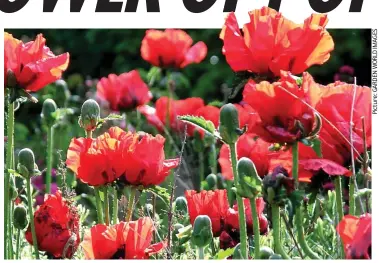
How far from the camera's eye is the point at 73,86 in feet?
11.0

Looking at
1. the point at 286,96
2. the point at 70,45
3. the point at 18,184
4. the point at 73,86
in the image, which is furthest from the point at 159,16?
the point at 70,45

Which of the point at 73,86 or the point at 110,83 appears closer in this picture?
the point at 110,83

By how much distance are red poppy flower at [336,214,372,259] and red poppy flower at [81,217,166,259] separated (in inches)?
9.0

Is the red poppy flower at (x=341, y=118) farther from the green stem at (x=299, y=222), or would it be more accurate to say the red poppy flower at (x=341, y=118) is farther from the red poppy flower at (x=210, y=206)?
the red poppy flower at (x=210, y=206)

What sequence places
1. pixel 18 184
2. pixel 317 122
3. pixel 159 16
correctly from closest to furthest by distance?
pixel 317 122 < pixel 159 16 < pixel 18 184

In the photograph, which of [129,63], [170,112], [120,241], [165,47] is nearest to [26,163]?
[120,241]

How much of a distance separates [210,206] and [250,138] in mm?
173

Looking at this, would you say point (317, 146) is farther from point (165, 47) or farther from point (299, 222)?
point (165, 47)

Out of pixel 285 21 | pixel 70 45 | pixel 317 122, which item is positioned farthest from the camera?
pixel 70 45

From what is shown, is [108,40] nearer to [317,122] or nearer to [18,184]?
[18,184]

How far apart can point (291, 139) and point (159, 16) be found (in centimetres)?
55

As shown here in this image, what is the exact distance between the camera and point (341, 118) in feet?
2.74

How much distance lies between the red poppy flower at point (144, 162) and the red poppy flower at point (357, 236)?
0.29 m

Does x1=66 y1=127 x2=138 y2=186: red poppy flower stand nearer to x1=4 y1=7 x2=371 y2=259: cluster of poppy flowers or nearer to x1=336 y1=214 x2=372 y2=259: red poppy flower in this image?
x1=4 y1=7 x2=371 y2=259: cluster of poppy flowers
